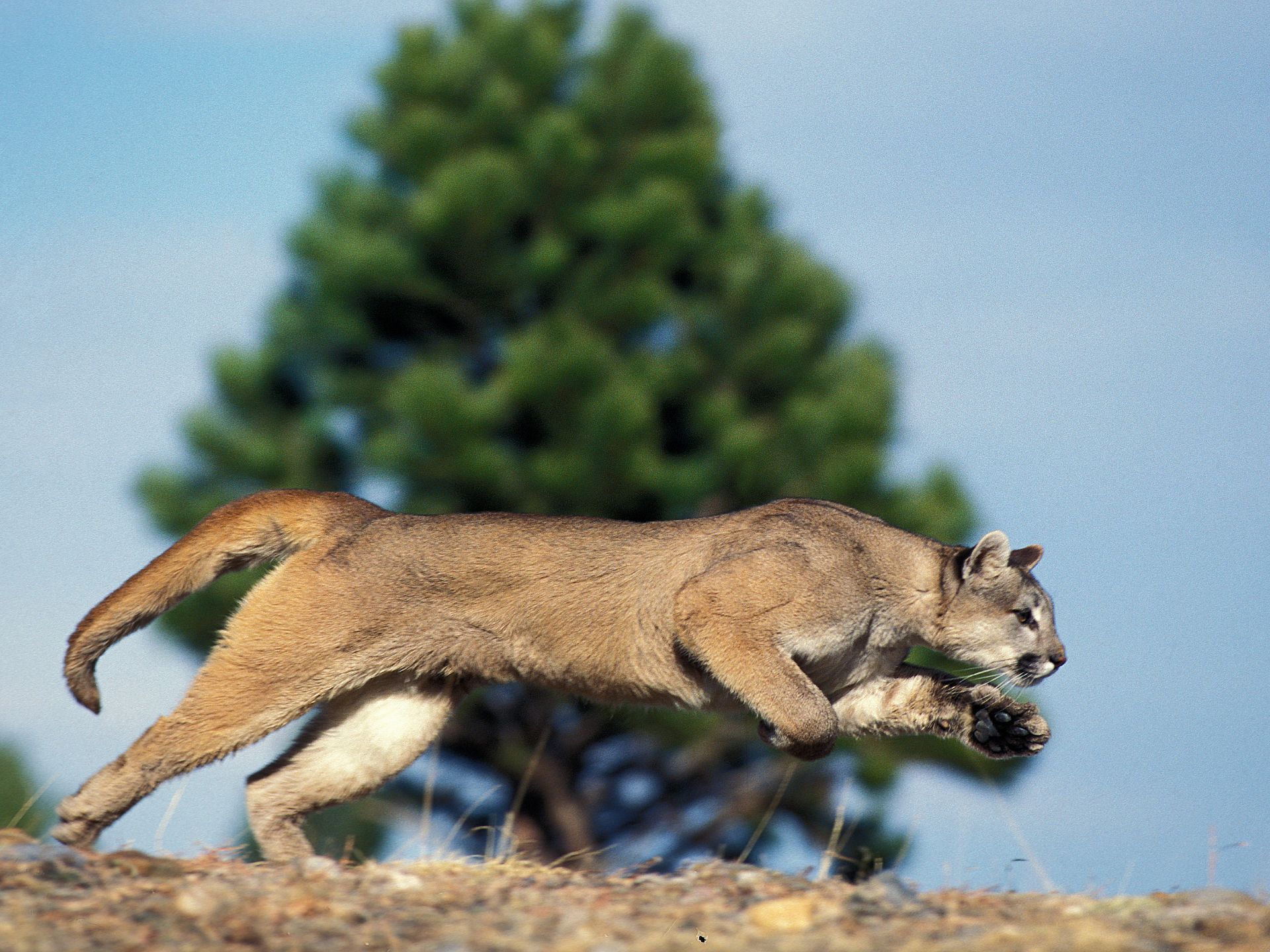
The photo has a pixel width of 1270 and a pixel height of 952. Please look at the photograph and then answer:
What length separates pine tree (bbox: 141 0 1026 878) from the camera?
14102 mm

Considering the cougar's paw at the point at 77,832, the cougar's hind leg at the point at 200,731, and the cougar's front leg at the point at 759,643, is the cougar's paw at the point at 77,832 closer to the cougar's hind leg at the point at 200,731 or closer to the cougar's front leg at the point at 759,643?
the cougar's hind leg at the point at 200,731

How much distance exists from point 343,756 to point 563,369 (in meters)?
8.42

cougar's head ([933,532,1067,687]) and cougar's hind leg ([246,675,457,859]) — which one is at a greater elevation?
cougar's head ([933,532,1067,687])

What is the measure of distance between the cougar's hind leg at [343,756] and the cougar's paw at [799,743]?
4.87ft

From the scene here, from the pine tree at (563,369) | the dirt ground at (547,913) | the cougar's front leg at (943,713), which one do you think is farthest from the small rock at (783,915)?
the pine tree at (563,369)

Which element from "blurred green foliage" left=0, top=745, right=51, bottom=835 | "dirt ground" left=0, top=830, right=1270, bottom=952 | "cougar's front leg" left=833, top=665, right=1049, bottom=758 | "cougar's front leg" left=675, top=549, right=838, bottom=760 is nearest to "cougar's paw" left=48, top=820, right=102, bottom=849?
"dirt ground" left=0, top=830, right=1270, bottom=952

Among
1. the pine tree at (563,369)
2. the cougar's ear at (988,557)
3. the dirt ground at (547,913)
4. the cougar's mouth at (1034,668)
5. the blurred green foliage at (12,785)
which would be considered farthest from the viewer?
the blurred green foliage at (12,785)

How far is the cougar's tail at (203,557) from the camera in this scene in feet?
19.1

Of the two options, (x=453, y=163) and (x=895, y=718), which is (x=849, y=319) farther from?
(x=895, y=718)

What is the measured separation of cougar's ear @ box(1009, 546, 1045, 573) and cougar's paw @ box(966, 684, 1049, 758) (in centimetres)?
82

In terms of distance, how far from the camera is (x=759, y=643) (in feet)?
18.2

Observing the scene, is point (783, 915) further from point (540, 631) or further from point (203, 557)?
point (203, 557)

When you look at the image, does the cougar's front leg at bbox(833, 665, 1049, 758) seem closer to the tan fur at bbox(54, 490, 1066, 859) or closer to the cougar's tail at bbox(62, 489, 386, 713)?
the tan fur at bbox(54, 490, 1066, 859)

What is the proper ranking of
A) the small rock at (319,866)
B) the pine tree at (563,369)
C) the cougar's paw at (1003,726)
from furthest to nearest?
the pine tree at (563,369) < the cougar's paw at (1003,726) < the small rock at (319,866)
